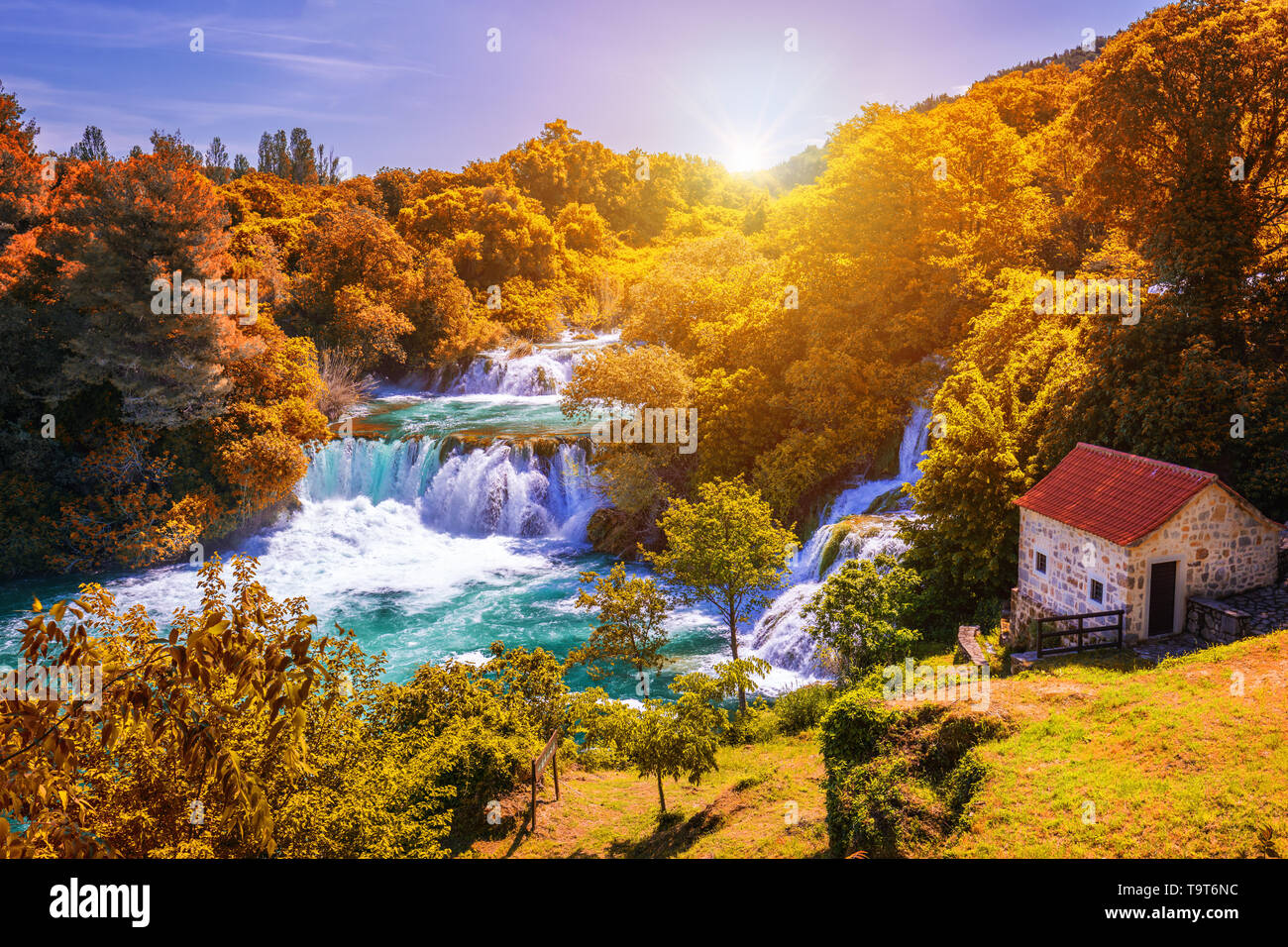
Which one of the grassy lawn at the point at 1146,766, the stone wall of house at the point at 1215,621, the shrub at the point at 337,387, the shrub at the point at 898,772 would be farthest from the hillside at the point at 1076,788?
the shrub at the point at 337,387

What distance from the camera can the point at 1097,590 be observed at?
1473 cm

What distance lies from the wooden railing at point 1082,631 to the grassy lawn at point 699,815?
462 centimetres

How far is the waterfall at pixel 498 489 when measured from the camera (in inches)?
1205

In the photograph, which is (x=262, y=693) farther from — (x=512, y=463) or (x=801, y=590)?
(x=512, y=463)

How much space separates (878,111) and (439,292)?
2679 centimetres

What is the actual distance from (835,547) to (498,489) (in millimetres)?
13770

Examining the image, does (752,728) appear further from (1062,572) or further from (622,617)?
(1062,572)

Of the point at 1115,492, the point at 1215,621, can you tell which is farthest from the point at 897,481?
the point at 1215,621

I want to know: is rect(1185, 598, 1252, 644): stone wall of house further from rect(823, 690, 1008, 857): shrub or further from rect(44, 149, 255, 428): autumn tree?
rect(44, 149, 255, 428): autumn tree

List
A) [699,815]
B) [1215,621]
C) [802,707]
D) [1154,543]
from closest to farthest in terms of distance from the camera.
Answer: [699,815], [1215,621], [1154,543], [802,707]

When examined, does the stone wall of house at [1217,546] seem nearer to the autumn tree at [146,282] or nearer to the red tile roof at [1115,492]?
the red tile roof at [1115,492]

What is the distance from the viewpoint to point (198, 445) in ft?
98.8
